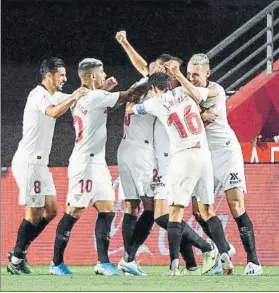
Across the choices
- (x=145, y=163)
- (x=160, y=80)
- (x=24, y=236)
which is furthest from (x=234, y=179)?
(x=24, y=236)

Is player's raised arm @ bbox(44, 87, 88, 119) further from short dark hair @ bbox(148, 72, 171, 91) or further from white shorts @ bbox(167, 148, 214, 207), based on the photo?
white shorts @ bbox(167, 148, 214, 207)

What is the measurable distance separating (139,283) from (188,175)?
113 centimetres

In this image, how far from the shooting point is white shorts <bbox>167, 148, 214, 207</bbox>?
10.3 m

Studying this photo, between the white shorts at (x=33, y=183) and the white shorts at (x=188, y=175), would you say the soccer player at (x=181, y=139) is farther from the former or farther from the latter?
the white shorts at (x=33, y=183)

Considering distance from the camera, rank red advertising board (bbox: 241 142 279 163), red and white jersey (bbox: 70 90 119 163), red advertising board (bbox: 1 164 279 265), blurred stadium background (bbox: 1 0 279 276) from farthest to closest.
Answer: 1. blurred stadium background (bbox: 1 0 279 276)
2. red advertising board (bbox: 241 142 279 163)
3. red advertising board (bbox: 1 164 279 265)
4. red and white jersey (bbox: 70 90 119 163)

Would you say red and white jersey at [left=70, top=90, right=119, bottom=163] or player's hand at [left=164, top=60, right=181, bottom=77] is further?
red and white jersey at [left=70, top=90, right=119, bottom=163]

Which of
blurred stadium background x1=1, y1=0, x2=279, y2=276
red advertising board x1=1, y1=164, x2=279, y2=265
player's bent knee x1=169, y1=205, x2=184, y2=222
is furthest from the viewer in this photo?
blurred stadium background x1=1, y1=0, x2=279, y2=276

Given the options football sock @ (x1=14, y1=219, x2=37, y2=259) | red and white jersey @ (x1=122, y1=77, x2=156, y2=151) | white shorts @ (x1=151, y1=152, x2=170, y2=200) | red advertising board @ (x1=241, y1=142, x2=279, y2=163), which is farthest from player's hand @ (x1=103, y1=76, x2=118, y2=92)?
red advertising board @ (x1=241, y1=142, x2=279, y2=163)

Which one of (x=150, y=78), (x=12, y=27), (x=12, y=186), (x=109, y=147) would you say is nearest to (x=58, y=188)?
(x=12, y=186)

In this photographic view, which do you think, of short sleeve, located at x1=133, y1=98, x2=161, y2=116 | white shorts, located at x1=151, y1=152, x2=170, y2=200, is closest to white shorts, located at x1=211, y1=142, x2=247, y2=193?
white shorts, located at x1=151, y1=152, x2=170, y2=200

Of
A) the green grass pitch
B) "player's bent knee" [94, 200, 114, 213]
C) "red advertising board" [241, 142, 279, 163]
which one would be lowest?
the green grass pitch

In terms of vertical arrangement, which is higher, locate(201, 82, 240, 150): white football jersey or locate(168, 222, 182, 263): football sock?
locate(201, 82, 240, 150): white football jersey

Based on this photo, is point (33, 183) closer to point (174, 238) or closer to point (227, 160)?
point (174, 238)

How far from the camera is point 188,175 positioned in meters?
10.3
